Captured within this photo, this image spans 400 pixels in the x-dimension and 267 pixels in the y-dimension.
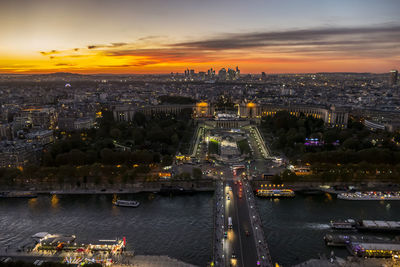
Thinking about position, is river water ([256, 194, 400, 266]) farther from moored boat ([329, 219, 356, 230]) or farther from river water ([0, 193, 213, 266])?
river water ([0, 193, 213, 266])

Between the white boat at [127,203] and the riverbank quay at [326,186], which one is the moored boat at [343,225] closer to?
the riverbank quay at [326,186]

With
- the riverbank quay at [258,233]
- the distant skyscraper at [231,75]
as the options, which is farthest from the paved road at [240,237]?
the distant skyscraper at [231,75]

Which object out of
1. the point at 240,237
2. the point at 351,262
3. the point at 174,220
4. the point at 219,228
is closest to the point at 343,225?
the point at 351,262

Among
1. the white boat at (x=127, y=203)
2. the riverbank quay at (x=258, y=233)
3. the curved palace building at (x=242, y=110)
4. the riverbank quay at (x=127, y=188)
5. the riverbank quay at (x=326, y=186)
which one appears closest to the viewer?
the riverbank quay at (x=258, y=233)

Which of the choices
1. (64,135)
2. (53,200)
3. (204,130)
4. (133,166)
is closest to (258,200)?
(133,166)

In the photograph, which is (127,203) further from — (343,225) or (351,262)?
(351,262)

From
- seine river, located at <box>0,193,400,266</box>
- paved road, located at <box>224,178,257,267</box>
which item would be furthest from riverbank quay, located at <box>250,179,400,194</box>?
paved road, located at <box>224,178,257,267</box>

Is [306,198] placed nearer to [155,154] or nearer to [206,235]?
[206,235]
